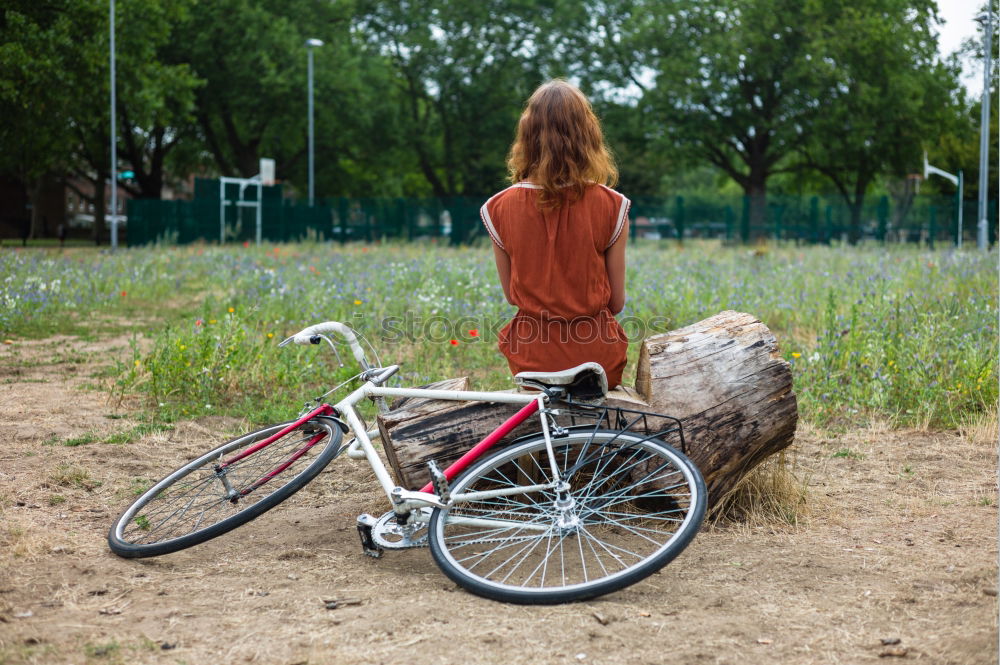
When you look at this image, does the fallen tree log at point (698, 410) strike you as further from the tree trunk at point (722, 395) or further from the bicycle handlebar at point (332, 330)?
the bicycle handlebar at point (332, 330)

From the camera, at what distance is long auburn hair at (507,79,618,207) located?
369cm

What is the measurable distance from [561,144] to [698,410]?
4.38 feet

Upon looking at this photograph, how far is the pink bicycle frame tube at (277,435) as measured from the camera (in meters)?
4.09

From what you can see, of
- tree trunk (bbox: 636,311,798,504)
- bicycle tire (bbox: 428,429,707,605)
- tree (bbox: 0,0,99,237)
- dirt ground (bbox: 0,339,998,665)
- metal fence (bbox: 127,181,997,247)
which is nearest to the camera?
dirt ground (bbox: 0,339,998,665)

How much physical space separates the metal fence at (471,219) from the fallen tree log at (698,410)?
27269mm

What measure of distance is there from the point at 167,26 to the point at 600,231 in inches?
1140

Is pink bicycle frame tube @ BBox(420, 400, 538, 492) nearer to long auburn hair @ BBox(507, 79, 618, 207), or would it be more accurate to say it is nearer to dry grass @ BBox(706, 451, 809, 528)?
long auburn hair @ BBox(507, 79, 618, 207)

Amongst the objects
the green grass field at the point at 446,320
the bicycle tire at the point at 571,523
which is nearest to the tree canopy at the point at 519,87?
the green grass field at the point at 446,320

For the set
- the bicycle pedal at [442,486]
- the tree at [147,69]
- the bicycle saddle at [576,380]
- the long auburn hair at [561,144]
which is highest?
the tree at [147,69]

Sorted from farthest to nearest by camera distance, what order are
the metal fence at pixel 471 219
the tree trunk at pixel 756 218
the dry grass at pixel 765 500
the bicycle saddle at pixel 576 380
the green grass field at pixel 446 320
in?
the tree trunk at pixel 756 218, the metal fence at pixel 471 219, the green grass field at pixel 446 320, the dry grass at pixel 765 500, the bicycle saddle at pixel 576 380

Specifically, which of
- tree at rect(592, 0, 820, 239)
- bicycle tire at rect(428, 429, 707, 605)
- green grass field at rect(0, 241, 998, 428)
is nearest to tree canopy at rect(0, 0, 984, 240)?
tree at rect(592, 0, 820, 239)

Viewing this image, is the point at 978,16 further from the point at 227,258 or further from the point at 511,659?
the point at 511,659

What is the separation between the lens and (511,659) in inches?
114

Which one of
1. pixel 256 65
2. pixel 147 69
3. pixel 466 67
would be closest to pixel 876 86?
pixel 466 67
